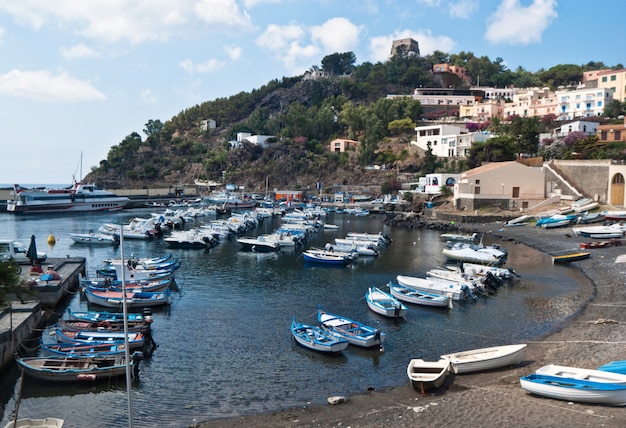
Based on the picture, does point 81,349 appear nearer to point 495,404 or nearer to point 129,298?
point 129,298

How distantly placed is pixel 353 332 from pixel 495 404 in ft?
28.4

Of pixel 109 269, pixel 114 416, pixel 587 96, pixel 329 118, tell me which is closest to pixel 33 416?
pixel 114 416

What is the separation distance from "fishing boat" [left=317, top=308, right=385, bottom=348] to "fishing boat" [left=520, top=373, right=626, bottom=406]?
737 cm

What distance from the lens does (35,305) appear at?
2481cm

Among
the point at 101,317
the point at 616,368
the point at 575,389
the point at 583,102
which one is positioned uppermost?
the point at 583,102

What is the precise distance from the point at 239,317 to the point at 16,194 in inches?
3531

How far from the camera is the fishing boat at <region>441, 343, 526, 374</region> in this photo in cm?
1944

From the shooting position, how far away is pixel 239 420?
16578 millimetres

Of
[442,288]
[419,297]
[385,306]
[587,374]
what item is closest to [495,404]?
[587,374]

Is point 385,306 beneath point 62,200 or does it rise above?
beneath

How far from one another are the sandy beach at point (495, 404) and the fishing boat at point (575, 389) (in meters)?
0.22

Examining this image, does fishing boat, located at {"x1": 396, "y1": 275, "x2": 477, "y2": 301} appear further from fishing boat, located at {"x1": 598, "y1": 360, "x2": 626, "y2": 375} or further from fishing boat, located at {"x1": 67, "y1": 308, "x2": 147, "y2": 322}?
fishing boat, located at {"x1": 67, "y1": 308, "x2": 147, "y2": 322}

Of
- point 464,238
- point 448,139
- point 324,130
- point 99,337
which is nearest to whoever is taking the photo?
point 99,337

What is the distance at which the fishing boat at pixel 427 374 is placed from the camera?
707 inches
